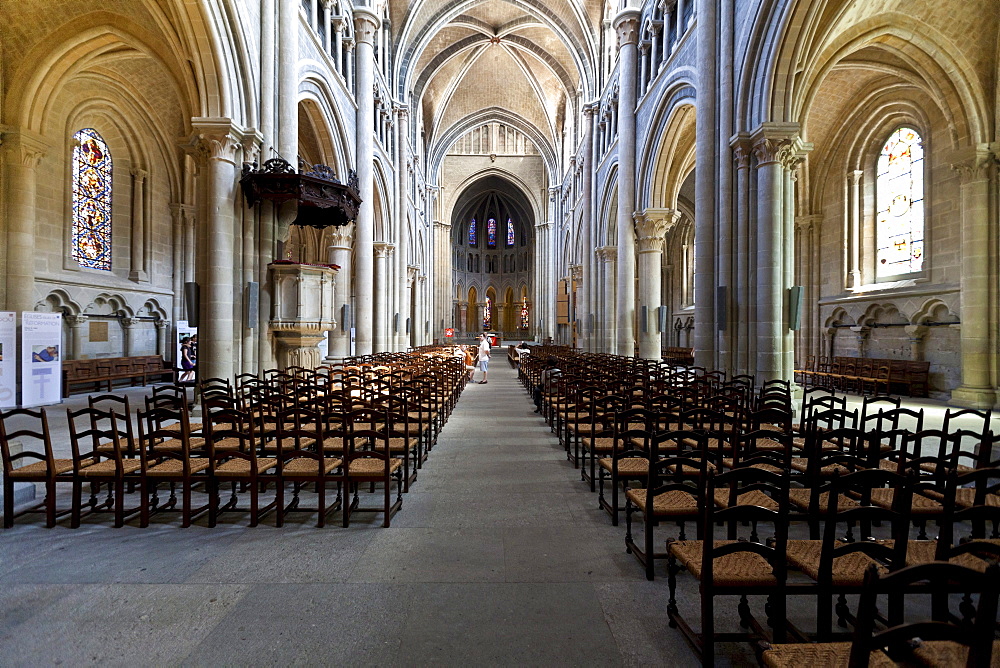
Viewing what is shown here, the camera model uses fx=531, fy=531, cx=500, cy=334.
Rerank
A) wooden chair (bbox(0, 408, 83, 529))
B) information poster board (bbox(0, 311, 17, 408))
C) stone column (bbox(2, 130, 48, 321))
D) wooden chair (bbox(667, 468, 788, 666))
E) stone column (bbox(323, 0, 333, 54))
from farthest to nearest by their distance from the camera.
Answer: stone column (bbox(323, 0, 333, 54)), stone column (bbox(2, 130, 48, 321)), information poster board (bbox(0, 311, 17, 408)), wooden chair (bbox(0, 408, 83, 529)), wooden chair (bbox(667, 468, 788, 666))

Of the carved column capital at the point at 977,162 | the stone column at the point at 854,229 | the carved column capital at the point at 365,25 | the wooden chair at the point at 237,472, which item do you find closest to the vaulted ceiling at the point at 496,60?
the carved column capital at the point at 365,25

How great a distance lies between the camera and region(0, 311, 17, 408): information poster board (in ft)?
33.7

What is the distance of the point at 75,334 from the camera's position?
14.9 meters

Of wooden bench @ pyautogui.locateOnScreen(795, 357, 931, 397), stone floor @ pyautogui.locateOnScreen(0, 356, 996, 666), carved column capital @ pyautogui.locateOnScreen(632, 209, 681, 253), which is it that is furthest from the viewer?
carved column capital @ pyautogui.locateOnScreen(632, 209, 681, 253)

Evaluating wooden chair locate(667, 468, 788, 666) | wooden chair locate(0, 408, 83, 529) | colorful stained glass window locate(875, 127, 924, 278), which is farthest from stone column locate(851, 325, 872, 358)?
wooden chair locate(0, 408, 83, 529)

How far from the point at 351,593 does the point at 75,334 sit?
635 inches

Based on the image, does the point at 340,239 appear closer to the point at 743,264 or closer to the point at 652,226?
the point at 652,226

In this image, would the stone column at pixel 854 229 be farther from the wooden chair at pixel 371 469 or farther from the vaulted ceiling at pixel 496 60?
the wooden chair at pixel 371 469

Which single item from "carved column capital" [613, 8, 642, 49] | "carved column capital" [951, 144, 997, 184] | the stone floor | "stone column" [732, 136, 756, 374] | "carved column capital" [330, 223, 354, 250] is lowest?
the stone floor

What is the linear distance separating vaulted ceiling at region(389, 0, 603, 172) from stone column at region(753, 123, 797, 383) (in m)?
18.4

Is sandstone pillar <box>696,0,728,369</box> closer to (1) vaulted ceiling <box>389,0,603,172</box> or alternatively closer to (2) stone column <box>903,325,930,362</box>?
(2) stone column <box>903,325,930,362</box>

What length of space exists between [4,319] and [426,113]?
31.6 metres

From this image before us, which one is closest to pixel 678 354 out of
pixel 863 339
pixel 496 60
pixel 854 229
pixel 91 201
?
pixel 863 339

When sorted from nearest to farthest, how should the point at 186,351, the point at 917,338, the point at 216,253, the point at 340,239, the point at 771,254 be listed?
the point at 216,253
the point at 771,254
the point at 917,338
the point at 186,351
the point at 340,239
